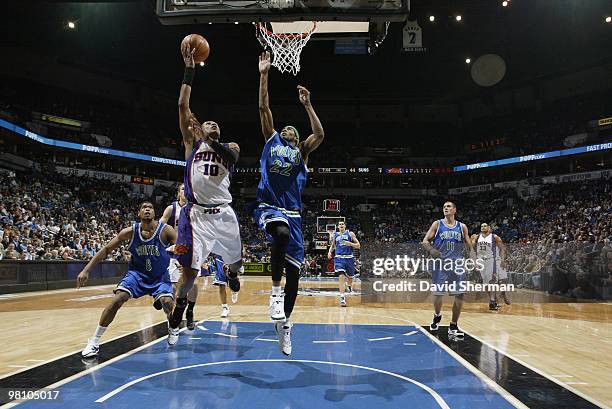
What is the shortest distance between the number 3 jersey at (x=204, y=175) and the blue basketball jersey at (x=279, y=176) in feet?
2.22

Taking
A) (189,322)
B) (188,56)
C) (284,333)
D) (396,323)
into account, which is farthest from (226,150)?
(396,323)

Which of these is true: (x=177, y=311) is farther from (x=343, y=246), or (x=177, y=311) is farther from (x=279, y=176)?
(x=343, y=246)

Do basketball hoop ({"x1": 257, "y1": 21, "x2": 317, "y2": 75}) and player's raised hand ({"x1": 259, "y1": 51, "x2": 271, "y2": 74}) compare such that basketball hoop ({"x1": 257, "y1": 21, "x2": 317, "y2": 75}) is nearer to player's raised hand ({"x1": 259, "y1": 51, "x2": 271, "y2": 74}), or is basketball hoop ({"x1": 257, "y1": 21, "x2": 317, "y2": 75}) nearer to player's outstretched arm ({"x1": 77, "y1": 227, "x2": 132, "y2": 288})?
player's raised hand ({"x1": 259, "y1": 51, "x2": 271, "y2": 74})

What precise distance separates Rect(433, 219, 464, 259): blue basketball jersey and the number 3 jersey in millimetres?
3800

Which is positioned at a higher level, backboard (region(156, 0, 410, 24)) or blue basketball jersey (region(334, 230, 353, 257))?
backboard (region(156, 0, 410, 24))

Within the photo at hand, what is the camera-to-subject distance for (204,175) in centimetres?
505

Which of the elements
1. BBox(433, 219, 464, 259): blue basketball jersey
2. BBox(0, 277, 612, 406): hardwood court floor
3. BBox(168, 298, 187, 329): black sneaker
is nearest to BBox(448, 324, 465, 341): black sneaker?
BBox(0, 277, 612, 406): hardwood court floor

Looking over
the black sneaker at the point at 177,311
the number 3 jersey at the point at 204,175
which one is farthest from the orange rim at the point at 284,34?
the black sneaker at the point at 177,311

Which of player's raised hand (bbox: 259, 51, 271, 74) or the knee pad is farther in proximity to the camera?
player's raised hand (bbox: 259, 51, 271, 74)

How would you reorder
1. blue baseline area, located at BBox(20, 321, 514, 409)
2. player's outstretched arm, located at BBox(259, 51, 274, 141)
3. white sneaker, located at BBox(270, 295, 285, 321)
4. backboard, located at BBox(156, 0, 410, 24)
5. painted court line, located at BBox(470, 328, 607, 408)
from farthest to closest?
backboard, located at BBox(156, 0, 410, 24), player's outstretched arm, located at BBox(259, 51, 274, 141), white sneaker, located at BBox(270, 295, 285, 321), painted court line, located at BBox(470, 328, 607, 408), blue baseline area, located at BBox(20, 321, 514, 409)

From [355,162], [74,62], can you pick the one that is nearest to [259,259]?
[355,162]

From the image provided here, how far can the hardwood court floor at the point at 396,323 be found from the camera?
5059 mm

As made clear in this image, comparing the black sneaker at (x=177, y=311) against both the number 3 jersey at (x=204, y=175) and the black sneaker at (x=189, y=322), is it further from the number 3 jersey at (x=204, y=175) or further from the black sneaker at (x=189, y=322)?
the black sneaker at (x=189, y=322)

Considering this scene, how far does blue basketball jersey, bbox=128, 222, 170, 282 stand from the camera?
5629 mm
